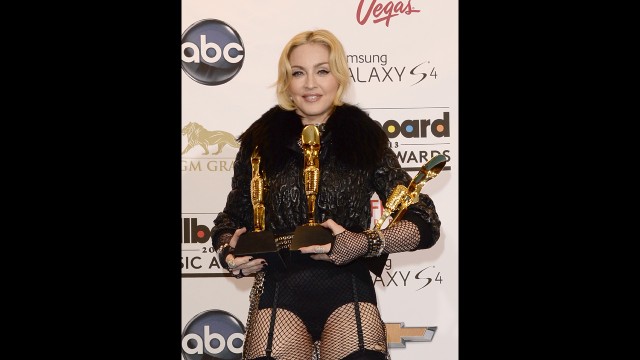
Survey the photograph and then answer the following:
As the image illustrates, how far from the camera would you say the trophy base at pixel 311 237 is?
3.42 meters

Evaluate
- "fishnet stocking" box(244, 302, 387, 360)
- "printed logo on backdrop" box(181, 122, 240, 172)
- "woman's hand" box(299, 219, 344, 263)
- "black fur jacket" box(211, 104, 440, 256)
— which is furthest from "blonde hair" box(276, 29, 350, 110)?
"printed logo on backdrop" box(181, 122, 240, 172)

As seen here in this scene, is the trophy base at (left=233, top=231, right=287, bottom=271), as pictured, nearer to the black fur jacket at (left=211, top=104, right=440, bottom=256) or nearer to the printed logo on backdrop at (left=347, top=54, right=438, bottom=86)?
the black fur jacket at (left=211, top=104, right=440, bottom=256)

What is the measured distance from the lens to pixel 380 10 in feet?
15.6

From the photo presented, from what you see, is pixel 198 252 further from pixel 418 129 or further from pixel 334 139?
pixel 334 139

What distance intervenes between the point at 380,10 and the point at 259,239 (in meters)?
1.75

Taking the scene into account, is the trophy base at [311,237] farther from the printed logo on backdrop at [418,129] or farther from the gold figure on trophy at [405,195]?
the printed logo on backdrop at [418,129]

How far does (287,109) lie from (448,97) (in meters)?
1.19

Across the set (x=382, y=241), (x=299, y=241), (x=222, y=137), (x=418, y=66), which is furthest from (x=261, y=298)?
(x=418, y=66)

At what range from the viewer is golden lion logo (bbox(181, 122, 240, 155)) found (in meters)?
4.80

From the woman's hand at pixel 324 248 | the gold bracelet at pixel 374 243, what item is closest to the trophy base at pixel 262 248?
the woman's hand at pixel 324 248

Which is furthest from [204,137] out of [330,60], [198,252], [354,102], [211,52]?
[330,60]
